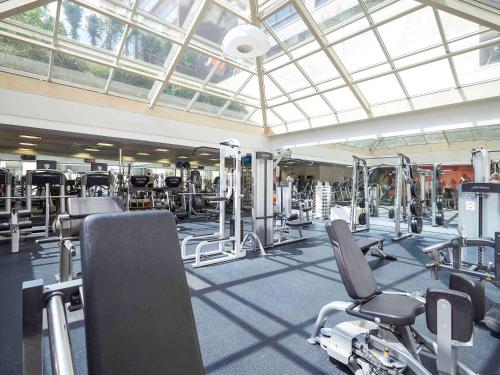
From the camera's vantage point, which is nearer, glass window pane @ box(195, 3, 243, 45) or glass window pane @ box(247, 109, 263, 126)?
glass window pane @ box(195, 3, 243, 45)

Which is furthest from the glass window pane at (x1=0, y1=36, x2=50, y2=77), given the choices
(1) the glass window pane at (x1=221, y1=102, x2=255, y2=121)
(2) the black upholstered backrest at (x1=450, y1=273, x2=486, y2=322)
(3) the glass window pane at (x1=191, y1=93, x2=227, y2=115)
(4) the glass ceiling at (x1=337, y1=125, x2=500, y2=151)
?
(4) the glass ceiling at (x1=337, y1=125, x2=500, y2=151)

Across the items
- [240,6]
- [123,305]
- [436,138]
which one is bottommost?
[123,305]

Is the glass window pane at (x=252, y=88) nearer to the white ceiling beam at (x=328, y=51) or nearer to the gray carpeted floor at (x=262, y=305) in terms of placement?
the white ceiling beam at (x=328, y=51)

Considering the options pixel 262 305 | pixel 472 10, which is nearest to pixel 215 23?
pixel 472 10

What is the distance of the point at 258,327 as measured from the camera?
2.26 m

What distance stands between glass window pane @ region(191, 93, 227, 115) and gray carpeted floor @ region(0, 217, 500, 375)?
5500 mm

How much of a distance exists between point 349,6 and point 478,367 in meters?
6.13

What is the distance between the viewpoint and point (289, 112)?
9.27 m

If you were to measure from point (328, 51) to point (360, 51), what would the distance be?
0.76 meters

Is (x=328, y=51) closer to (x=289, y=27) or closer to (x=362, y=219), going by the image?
(x=289, y=27)

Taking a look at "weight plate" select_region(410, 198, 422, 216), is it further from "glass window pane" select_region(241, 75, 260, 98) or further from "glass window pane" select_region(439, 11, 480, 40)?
"glass window pane" select_region(241, 75, 260, 98)

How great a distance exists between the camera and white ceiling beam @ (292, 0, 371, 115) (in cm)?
562

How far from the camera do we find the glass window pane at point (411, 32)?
534 cm

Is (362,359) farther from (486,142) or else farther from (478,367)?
(486,142)
